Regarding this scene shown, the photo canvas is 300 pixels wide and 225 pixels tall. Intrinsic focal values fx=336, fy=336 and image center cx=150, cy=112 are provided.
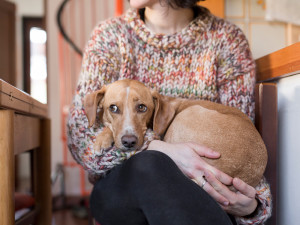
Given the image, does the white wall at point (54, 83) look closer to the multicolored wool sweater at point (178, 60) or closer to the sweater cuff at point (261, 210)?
the multicolored wool sweater at point (178, 60)

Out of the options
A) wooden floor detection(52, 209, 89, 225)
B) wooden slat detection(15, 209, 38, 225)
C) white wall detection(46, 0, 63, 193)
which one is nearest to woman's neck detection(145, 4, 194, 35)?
wooden slat detection(15, 209, 38, 225)

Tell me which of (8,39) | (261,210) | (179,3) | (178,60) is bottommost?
(261,210)

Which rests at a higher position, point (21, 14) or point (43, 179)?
point (21, 14)

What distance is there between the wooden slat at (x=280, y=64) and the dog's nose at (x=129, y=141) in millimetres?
661

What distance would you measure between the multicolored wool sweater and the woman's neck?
0.06 meters

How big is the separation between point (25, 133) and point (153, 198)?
0.63 metres

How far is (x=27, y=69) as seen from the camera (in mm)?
4941

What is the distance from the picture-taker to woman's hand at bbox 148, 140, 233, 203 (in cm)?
110

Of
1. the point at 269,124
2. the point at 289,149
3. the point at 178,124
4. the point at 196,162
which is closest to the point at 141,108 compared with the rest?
the point at 178,124

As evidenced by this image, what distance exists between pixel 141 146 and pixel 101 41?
51 cm

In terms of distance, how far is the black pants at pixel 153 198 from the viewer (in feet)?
3.00

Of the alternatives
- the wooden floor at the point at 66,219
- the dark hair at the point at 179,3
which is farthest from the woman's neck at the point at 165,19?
the wooden floor at the point at 66,219

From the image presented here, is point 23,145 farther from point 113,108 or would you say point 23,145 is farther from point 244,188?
point 244,188

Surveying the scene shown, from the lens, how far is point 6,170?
0.92 metres
